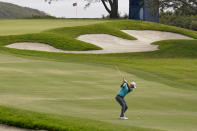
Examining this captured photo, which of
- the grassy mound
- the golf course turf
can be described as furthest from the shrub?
the golf course turf

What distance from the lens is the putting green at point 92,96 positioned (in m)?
15.9

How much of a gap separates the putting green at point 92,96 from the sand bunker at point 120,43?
53.3ft

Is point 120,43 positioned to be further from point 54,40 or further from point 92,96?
point 92,96

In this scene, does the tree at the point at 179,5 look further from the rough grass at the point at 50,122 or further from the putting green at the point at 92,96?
the rough grass at the point at 50,122

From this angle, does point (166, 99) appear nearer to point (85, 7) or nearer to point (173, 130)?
point (173, 130)

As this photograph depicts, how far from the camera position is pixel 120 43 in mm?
52312

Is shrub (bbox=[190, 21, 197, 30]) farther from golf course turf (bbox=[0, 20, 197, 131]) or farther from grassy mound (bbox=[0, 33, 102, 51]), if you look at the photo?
golf course turf (bbox=[0, 20, 197, 131])

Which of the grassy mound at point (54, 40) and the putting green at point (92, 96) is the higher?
the putting green at point (92, 96)

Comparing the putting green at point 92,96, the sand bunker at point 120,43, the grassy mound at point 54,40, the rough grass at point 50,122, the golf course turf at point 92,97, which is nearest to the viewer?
the rough grass at point 50,122

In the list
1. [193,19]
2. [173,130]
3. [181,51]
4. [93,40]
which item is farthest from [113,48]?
[193,19]

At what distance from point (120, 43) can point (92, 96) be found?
32678 millimetres

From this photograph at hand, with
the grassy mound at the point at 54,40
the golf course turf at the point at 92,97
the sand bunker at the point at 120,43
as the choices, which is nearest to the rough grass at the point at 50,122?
the golf course turf at the point at 92,97

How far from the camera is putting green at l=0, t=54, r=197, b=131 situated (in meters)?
15.9

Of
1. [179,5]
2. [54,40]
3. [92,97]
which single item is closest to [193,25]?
[179,5]
